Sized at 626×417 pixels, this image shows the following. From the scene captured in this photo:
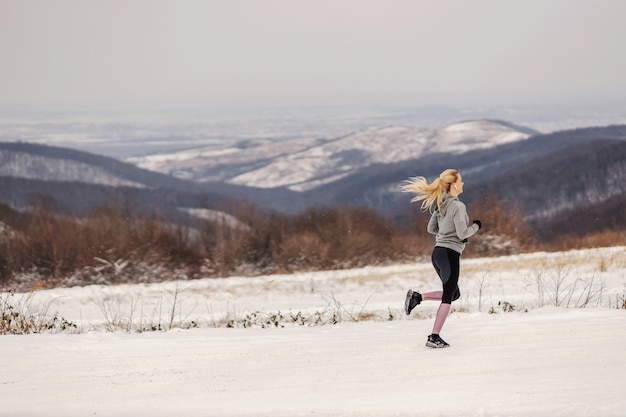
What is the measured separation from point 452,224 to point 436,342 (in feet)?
3.94

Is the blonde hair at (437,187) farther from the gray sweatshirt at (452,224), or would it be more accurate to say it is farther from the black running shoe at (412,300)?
the black running shoe at (412,300)

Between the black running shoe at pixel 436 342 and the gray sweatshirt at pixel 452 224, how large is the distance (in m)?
0.91

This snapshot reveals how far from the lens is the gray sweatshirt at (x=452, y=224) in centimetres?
788

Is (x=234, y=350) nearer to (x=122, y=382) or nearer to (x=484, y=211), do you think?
(x=122, y=382)

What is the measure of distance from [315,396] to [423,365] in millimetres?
1351

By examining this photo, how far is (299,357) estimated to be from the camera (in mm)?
8047

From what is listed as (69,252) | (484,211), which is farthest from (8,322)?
(484,211)

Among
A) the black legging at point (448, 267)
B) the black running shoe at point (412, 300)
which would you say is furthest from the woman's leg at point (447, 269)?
the black running shoe at point (412, 300)

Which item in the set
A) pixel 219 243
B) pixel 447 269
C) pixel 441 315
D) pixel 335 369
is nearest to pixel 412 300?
pixel 441 315

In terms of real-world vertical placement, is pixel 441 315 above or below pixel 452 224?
below

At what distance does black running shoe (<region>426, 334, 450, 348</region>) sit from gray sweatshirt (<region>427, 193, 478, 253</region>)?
0.91 m

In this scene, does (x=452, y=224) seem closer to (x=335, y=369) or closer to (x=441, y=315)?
(x=441, y=315)

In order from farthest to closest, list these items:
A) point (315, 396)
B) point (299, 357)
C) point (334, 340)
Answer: point (334, 340) < point (299, 357) < point (315, 396)

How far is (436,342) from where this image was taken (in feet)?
26.8
